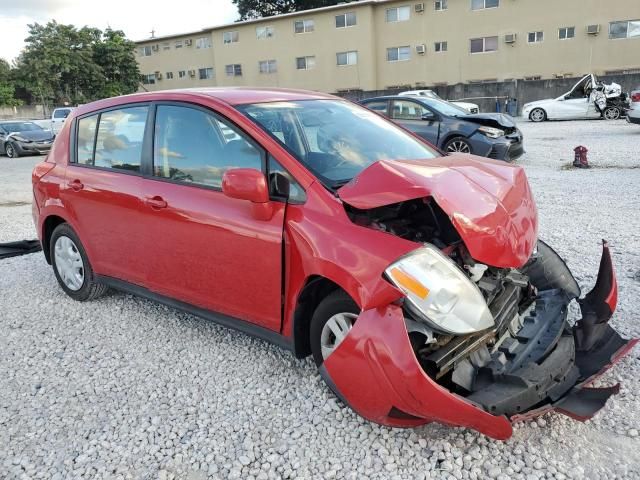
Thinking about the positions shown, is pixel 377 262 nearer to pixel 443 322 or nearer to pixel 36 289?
pixel 443 322

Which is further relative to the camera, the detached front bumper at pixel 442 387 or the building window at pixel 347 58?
the building window at pixel 347 58

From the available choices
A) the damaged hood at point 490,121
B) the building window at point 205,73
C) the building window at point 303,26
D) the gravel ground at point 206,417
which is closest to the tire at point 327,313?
the gravel ground at point 206,417

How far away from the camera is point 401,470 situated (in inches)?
92.3

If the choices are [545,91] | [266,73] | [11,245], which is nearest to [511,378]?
[11,245]

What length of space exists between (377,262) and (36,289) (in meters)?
3.82

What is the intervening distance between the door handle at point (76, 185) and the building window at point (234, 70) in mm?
41007

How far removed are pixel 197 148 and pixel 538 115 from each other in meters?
21.7

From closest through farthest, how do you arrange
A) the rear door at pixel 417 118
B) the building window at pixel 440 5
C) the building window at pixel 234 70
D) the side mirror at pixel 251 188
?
the side mirror at pixel 251 188, the rear door at pixel 417 118, the building window at pixel 440 5, the building window at pixel 234 70

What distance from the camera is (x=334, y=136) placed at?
336 cm

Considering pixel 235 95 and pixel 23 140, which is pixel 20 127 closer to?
pixel 23 140

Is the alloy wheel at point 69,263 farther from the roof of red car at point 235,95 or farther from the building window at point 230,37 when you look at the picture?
the building window at point 230,37

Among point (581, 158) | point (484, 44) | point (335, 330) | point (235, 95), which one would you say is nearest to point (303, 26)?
point (484, 44)

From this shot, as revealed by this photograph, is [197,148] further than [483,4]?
No

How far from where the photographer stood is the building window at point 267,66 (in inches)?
1608
